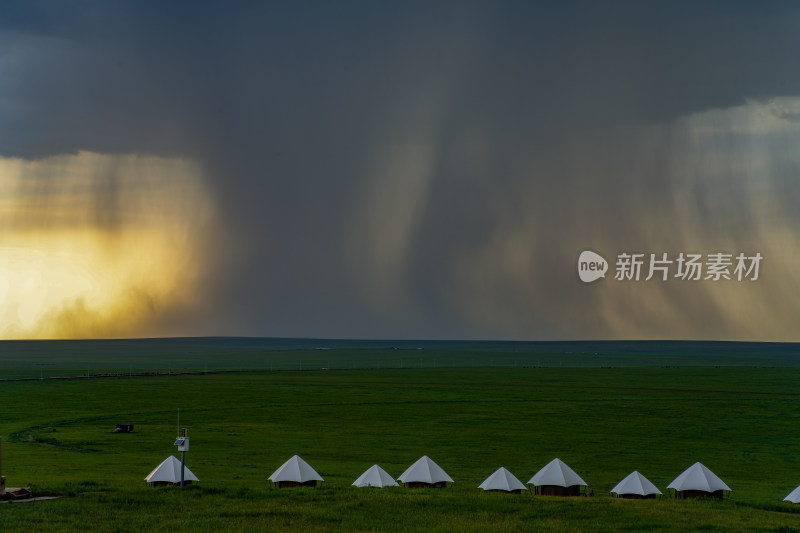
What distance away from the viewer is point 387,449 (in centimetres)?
9400

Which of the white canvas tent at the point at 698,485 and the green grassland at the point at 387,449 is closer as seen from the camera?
the green grassland at the point at 387,449

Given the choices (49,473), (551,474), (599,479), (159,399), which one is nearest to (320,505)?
(551,474)

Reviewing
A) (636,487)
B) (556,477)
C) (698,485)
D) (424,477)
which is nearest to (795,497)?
(698,485)

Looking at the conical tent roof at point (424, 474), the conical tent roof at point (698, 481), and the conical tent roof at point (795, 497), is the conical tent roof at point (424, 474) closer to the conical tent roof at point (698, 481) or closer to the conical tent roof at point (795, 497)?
the conical tent roof at point (698, 481)

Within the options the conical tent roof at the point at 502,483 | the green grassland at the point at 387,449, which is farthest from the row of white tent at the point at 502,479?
the green grassland at the point at 387,449

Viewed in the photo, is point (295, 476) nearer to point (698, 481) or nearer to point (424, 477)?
A: point (424, 477)

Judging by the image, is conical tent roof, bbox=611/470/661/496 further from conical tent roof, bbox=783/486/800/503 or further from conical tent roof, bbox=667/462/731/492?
conical tent roof, bbox=783/486/800/503

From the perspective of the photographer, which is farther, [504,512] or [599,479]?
[599,479]

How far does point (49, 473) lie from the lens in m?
68.0

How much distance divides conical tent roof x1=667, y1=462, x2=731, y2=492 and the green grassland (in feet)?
6.60

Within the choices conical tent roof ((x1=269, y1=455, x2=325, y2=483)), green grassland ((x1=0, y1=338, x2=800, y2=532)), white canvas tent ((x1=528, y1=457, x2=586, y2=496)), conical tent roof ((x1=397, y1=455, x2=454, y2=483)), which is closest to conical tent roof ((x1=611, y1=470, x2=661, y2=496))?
green grassland ((x1=0, y1=338, x2=800, y2=532))

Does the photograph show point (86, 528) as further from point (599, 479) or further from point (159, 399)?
point (159, 399)

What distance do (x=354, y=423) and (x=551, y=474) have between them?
6227 centimetres

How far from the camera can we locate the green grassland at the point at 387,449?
47.6 m
